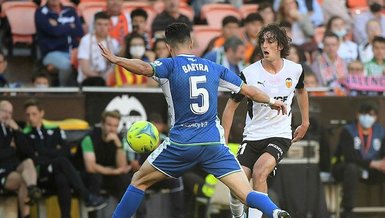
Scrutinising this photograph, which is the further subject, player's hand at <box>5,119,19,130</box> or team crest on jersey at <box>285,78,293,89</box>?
player's hand at <box>5,119,19,130</box>

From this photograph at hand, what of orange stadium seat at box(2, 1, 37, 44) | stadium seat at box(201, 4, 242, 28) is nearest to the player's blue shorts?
orange stadium seat at box(2, 1, 37, 44)

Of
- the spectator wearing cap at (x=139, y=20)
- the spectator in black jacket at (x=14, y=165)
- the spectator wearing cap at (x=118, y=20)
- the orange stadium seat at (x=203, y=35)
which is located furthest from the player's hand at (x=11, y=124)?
the orange stadium seat at (x=203, y=35)

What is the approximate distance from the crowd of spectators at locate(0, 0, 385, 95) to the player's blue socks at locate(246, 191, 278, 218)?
4.89 meters

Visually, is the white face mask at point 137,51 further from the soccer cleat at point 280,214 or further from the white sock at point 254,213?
the soccer cleat at point 280,214

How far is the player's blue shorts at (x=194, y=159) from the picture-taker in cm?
1039

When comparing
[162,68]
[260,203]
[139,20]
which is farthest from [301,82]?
[139,20]

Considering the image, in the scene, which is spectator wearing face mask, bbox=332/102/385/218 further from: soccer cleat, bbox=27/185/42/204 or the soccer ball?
the soccer ball

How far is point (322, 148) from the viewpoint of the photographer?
1542 cm

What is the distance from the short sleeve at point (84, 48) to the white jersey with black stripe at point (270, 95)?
4.72 metres

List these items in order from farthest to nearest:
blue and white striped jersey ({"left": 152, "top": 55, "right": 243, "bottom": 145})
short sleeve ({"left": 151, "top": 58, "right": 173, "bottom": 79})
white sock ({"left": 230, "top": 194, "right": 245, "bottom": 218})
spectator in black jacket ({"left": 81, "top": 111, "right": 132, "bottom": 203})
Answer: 1. spectator in black jacket ({"left": 81, "top": 111, "right": 132, "bottom": 203})
2. white sock ({"left": 230, "top": 194, "right": 245, "bottom": 218})
3. blue and white striped jersey ({"left": 152, "top": 55, "right": 243, "bottom": 145})
4. short sleeve ({"left": 151, "top": 58, "right": 173, "bottom": 79})

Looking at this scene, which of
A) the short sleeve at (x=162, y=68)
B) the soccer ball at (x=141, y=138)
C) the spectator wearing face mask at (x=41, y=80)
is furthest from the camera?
the spectator wearing face mask at (x=41, y=80)

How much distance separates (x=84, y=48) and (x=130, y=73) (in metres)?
0.85

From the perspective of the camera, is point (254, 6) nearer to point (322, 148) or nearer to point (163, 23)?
point (163, 23)

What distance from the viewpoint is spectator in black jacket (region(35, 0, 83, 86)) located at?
1596cm
